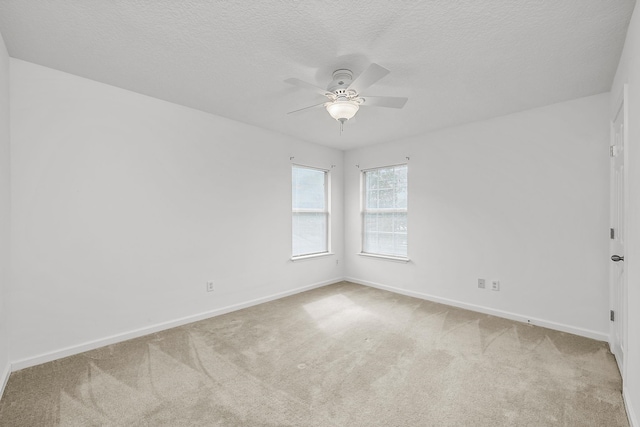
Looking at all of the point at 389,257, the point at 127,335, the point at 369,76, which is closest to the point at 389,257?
the point at 389,257

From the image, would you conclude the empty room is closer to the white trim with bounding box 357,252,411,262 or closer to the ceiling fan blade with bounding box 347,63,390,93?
the ceiling fan blade with bounding box 347,63,390,93

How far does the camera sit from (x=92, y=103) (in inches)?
106

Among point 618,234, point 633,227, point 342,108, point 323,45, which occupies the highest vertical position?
point 323,45

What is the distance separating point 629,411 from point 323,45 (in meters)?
3.07

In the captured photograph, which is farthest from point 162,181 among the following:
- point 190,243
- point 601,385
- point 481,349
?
point 601,385

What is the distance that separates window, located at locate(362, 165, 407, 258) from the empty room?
9.8 inches

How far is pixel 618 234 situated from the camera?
2.42 meters

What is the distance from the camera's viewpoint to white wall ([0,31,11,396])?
2094 millimetres

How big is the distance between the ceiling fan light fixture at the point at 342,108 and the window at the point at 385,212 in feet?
7.83

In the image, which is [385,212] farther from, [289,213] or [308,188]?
[289,213]

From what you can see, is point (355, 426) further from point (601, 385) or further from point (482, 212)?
point (482, 212)

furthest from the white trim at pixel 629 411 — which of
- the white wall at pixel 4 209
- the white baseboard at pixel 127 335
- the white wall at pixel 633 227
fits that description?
the white wall at pixel 4 209

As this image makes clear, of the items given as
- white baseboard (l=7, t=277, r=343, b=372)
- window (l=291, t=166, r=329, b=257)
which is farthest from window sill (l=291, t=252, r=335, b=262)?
white baseboard (l=7, t=277, r=343, b=372)

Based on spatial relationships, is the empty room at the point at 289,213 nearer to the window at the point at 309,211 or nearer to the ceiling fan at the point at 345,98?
the ceiling fan at the point at 345,98
